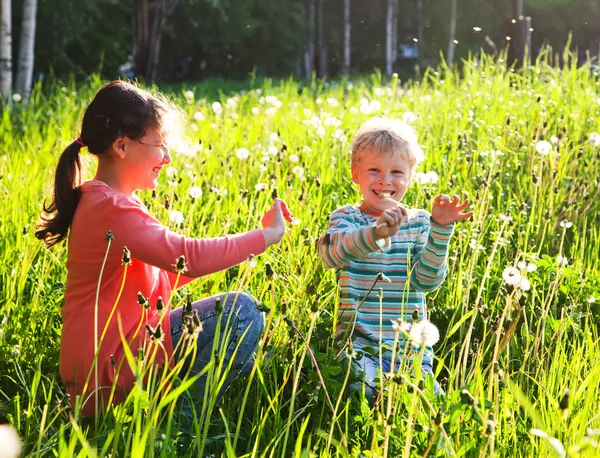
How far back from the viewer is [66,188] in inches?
95.3

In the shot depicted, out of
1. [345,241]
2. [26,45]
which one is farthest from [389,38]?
[345,241]

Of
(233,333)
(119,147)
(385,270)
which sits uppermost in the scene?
(119,147)

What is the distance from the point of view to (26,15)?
9.22 metres

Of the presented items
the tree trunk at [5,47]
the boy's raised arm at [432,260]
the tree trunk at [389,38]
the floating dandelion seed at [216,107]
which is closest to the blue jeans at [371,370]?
the boy's raised arm at [432,260]

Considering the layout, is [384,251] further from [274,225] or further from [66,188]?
[66,188]

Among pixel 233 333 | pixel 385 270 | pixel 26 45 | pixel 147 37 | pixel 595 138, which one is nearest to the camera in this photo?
pixel 233 333

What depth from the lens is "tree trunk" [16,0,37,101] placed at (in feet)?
30.3

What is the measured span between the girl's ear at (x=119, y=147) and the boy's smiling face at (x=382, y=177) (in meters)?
0.85

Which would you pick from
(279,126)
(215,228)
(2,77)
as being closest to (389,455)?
(215,228)

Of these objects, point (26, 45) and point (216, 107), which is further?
point (26, 45)

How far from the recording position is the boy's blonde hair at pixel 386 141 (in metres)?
2.77

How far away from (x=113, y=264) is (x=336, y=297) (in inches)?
30.1

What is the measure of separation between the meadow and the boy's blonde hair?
0.35 meters

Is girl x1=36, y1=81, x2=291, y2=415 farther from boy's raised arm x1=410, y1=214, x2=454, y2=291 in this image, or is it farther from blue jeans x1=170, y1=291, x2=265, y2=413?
boy's raised arm x1=410, y1=214, x2=454, y2=291
